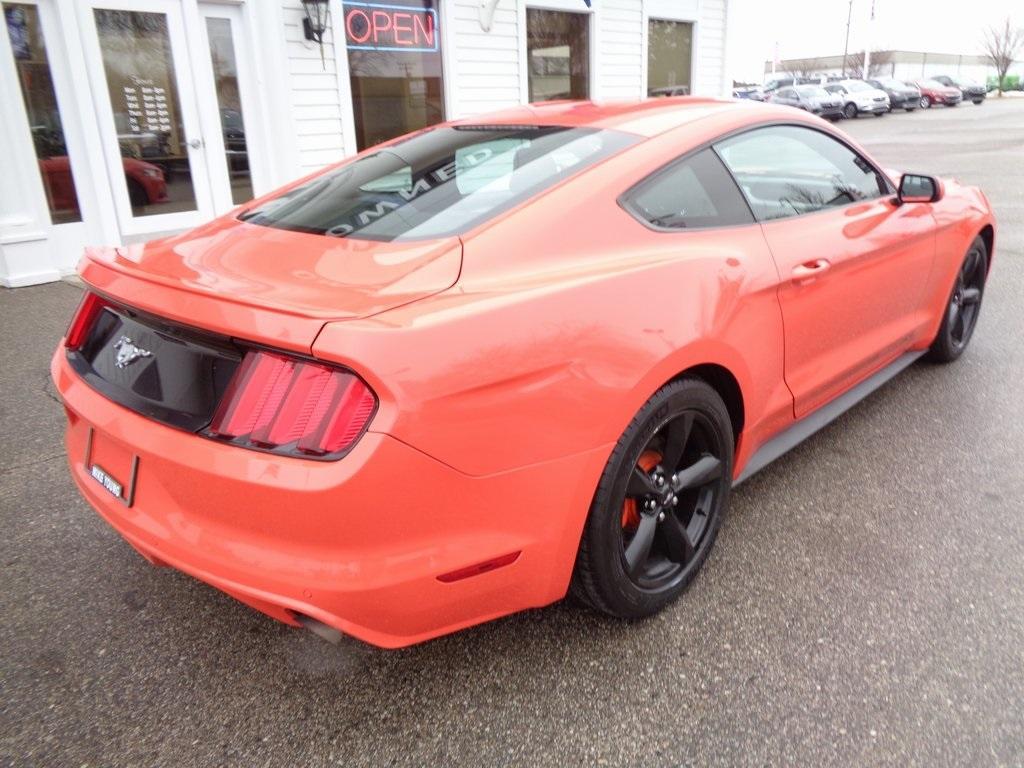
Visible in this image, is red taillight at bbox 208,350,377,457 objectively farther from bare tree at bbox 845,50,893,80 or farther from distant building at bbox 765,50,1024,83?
bare tree at bbox 845,50,893,80

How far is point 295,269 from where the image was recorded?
6.55ft

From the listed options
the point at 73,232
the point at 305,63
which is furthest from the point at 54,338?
the point at 305,63

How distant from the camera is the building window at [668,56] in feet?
40.8

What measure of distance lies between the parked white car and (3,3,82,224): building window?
33668 mm

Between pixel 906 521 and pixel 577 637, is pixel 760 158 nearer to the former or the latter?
pixel 906 521

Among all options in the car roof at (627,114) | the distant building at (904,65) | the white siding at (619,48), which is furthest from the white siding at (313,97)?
the distant building at (904,65)

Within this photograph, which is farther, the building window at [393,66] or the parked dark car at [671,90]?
the parked dark car at [671,90]

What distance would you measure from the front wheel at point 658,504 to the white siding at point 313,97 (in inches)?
287

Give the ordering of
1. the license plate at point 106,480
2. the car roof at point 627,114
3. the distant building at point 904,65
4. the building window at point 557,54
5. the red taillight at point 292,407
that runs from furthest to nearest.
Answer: the distant building at point 904,65, the building window at point 557,54, the car roof at point 627,114, the license plate at point 106,480, the red taillight at point 292,407

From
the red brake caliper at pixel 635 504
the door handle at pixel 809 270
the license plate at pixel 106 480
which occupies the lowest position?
the red brake caliper at pixel 635 504

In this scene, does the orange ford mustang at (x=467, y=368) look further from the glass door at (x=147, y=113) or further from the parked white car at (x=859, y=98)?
the parked white car at (x=859, y=98)

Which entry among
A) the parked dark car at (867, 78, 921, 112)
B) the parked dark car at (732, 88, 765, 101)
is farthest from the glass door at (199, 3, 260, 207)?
the parked dark car at (867, 78, 921, 112)

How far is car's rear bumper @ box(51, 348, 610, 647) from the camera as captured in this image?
5.47ft

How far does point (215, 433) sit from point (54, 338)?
14.5ft
